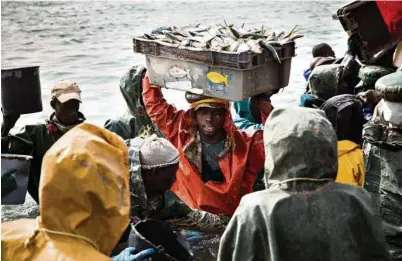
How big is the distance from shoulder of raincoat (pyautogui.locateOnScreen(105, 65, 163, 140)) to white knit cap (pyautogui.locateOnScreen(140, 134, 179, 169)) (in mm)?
1801

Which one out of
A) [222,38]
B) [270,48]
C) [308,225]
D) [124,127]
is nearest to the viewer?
[308,225]

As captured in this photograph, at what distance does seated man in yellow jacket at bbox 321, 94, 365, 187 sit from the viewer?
14.0 ft

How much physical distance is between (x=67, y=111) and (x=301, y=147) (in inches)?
122

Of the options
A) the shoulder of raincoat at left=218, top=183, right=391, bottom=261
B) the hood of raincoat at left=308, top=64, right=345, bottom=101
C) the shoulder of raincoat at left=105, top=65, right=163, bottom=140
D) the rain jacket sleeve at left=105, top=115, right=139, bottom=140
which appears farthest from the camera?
the hood of raincoat at left=308, top=64, right=345, bottom=101

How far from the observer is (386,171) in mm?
4344

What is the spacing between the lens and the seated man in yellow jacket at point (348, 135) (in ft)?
14.0

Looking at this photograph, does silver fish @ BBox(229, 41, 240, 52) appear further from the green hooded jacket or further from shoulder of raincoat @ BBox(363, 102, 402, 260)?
the green hooded jacket

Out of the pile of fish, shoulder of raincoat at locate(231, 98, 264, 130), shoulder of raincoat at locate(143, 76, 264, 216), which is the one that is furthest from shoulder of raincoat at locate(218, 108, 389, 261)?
shoulder of raincoat at locate(231, 98, 264, 130)

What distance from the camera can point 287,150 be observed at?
9.73ft

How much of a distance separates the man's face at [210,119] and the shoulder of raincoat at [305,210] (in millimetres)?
2250

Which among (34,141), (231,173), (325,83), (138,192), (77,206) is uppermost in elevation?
(77,206)

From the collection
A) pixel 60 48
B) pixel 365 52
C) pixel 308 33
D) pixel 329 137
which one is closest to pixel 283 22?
pixel 308 33

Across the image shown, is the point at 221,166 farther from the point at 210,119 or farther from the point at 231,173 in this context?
the point at 210,119

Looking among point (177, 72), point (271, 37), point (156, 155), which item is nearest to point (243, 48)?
point (271, 37)
